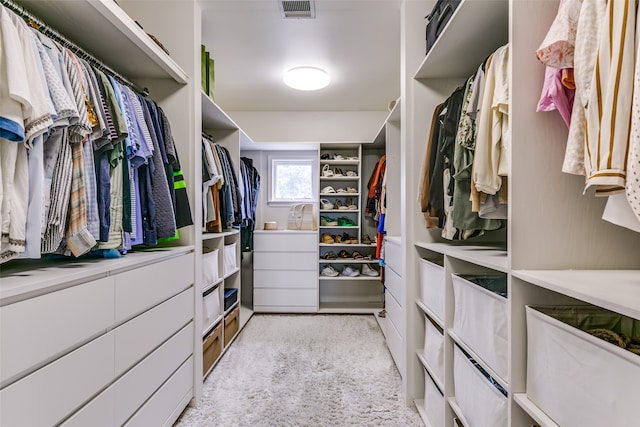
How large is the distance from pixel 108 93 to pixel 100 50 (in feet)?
1.53

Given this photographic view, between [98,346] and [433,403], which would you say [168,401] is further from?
[433,403]

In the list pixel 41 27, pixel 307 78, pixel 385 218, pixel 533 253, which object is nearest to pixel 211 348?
pixel 385 218

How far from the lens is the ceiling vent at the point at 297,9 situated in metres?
1.97

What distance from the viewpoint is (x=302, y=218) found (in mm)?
3869

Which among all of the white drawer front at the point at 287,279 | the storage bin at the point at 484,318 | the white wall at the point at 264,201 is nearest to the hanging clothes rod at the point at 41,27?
the storage bin at the point at 484,318

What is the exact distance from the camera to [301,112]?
157 inches

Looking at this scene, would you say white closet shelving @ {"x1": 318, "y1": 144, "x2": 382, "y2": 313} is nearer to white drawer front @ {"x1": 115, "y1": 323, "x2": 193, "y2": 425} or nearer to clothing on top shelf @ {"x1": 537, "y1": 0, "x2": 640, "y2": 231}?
white drawer front @ {"x1": 115, "y1": 323, "x2": 193, "y2": 425}

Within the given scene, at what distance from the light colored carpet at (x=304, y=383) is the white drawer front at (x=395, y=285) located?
0.49 metres

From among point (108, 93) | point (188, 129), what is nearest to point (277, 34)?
point (188, 129)

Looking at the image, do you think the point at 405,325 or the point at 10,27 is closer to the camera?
the point at 10,27

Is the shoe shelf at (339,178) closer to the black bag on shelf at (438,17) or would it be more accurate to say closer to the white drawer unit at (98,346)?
the black bag on shelf at (438,17)

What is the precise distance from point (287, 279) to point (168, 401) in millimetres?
2055

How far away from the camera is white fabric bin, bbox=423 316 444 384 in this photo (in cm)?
149

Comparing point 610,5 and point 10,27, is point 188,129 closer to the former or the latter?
point 10,27
